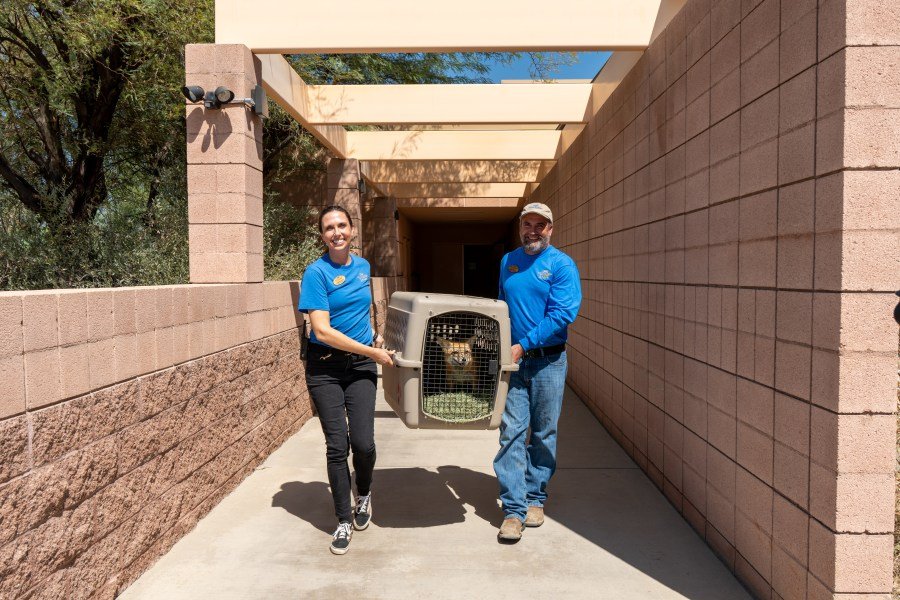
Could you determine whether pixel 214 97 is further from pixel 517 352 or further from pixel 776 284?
pixel 776 284

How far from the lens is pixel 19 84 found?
27.1 feet

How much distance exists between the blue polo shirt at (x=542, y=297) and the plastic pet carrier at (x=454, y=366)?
0.30 m

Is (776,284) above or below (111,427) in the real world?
above

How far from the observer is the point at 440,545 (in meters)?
3.65

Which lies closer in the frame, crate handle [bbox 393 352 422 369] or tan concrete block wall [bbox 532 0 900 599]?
tan concrete block wall [bbox 532 0 900 599]

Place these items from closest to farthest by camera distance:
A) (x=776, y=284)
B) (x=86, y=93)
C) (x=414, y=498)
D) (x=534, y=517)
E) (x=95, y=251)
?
1. (x=776, y=284)
2. (x=534, y=517)
3. (x=414, y=498)
4. (x=95, y=251)
5. (x=86, y=93)

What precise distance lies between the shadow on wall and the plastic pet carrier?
2.60 feet

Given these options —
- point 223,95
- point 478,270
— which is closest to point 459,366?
point 223,95

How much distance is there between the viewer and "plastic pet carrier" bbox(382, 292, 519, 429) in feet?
11.3

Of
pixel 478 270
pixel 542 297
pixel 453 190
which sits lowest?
pixel 542 297

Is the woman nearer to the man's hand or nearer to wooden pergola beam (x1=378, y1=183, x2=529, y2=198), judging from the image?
the man's hand

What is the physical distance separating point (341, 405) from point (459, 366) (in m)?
0.67

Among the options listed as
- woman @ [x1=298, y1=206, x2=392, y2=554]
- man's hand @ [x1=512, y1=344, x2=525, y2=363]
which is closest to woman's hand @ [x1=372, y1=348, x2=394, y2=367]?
woman @ [x1=298, y1=206, x2=392, y2=554]

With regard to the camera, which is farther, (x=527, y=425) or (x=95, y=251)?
(x=95, y=251)
